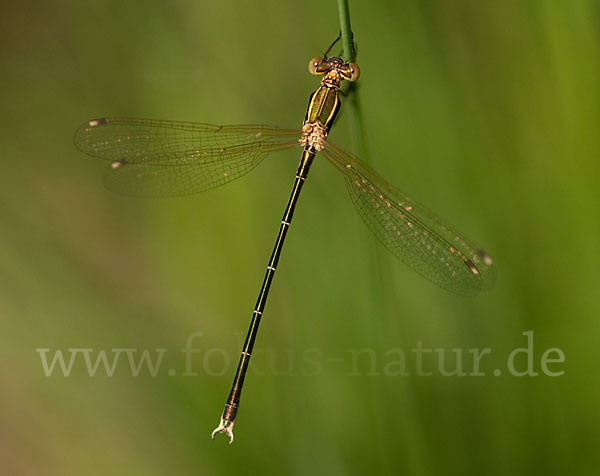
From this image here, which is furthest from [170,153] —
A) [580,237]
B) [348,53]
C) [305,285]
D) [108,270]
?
[580,237]

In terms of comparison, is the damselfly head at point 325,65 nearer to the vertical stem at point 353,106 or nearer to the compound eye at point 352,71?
the compound eye at point 352,71

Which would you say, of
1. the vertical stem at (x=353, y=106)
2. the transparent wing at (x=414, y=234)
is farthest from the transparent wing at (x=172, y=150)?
the vertical stem at (x=353, y=106)

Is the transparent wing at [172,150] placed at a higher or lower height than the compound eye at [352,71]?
higher

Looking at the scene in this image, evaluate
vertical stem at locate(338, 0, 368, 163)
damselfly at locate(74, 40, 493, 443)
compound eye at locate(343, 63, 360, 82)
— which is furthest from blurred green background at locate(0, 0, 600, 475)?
vertical stem at locate(338, 0, 368, 163)

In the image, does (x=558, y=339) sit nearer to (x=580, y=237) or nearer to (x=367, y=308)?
(x=580, y=237)

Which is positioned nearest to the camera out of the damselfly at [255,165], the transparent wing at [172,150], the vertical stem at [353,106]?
the vertical stem at [353,106]

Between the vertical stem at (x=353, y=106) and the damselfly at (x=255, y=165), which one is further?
the damselfly at (x=255, y=165)

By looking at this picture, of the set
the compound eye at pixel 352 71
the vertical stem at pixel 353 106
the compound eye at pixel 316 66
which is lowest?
the vertical stem at pixel 353 106
